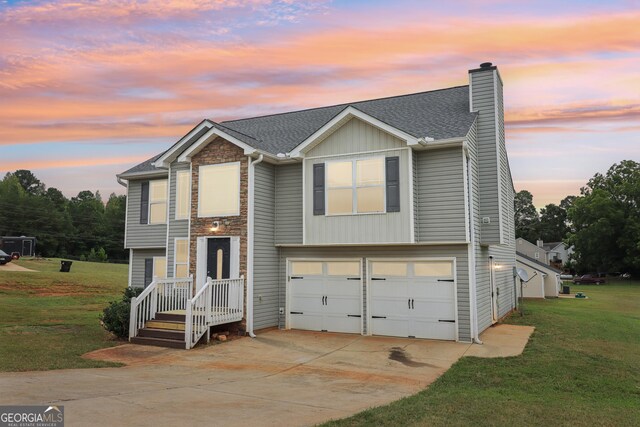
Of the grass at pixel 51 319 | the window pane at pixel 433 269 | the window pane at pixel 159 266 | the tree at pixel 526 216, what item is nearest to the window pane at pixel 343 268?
the window pane at pixel 433 269

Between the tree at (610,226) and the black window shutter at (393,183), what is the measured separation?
49489mm

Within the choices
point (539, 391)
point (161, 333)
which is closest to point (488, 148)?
point (539, 391)

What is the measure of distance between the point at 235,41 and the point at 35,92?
8.97 meters

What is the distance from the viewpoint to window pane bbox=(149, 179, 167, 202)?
17391 millimetres

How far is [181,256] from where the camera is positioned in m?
15.0

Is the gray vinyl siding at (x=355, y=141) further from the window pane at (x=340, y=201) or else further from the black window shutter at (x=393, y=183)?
the window pane at (x=340, y=201)

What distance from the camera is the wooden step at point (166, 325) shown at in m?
12.1

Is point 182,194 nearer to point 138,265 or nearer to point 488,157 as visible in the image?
point 138,265

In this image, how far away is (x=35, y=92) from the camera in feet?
59.3

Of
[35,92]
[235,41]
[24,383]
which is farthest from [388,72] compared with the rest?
[24,383]

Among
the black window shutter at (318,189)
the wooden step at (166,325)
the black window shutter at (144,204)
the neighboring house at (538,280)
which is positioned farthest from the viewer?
the neighboring house at (538,280)

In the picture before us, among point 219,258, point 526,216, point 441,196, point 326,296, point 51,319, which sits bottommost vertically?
point 51,319

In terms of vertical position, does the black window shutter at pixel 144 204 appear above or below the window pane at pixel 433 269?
above

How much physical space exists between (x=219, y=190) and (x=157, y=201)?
466 cm
